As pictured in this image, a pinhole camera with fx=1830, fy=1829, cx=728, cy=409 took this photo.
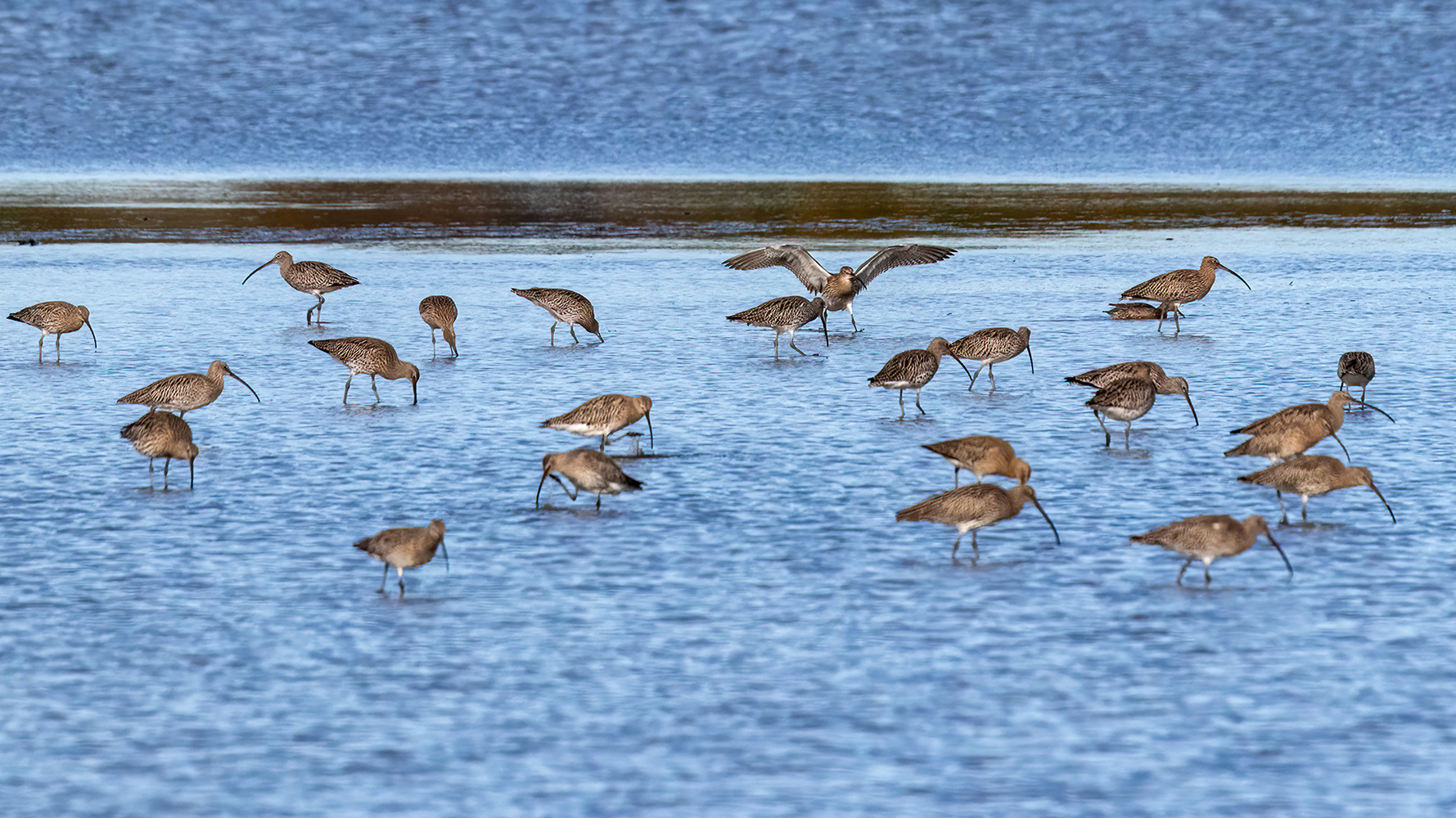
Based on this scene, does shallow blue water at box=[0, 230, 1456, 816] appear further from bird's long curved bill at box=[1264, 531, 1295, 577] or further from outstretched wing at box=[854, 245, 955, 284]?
outstretched wing at box=[854, 245, 955, 284]

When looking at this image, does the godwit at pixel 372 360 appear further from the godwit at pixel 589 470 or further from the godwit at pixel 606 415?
the godwit at pixel 589 470

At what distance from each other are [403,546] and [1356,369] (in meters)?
8.87

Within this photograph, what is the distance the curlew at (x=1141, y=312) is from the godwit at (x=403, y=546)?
13.5m

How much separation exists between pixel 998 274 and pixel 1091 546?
1844cm

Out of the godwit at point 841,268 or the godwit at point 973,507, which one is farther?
the godwit at point 841,268

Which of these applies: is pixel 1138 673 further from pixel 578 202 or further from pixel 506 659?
pixel 578 202

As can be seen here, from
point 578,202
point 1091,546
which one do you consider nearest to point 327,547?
point 1091,546

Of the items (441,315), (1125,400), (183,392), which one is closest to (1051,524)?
(1125,400)

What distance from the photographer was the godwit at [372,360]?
15930mm

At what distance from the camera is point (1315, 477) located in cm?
1080

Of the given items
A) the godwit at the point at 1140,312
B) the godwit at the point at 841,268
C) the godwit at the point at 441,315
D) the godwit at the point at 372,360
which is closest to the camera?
the godwit at the point at 372,360

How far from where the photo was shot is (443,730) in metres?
7.36

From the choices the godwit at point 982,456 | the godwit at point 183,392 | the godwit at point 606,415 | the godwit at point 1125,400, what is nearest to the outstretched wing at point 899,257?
the godwit at point 1125,400

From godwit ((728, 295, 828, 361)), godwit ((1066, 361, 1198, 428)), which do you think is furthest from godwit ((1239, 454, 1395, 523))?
godwit ((728, 295, 828, 361))
